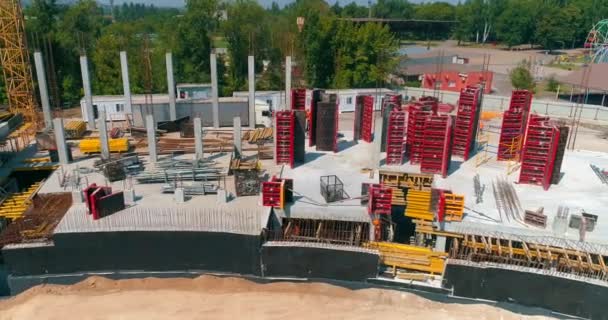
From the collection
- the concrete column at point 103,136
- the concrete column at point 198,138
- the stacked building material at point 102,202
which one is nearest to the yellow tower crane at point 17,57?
Answer: the concrete column at point 103,136

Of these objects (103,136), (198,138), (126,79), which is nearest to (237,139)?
(198,138)

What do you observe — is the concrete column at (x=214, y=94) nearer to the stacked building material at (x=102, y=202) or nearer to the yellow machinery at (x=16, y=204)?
the yellow machinery at (x=16, y=204)

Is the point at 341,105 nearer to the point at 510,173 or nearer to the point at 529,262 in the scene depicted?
the point at 510,173

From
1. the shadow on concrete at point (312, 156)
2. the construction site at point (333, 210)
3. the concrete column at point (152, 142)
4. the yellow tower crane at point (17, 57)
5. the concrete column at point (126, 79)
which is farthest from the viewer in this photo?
the yellow tower crane at point (17, 57)

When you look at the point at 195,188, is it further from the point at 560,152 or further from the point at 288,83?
the point at 560,152

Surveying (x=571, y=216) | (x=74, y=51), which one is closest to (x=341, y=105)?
(x=571, y=216)

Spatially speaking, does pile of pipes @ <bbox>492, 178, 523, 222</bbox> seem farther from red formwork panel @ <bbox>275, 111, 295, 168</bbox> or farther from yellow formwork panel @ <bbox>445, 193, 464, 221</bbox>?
red formwork panel @ <bbox>275, 111, 295, 168</bbox>

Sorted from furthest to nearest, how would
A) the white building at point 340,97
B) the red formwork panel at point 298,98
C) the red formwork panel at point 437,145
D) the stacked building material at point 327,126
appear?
the white building at point 340,97, the red formwork panel at point 298,98, the stacked building material at point 327,126, the red formwork panel at point 437,145
